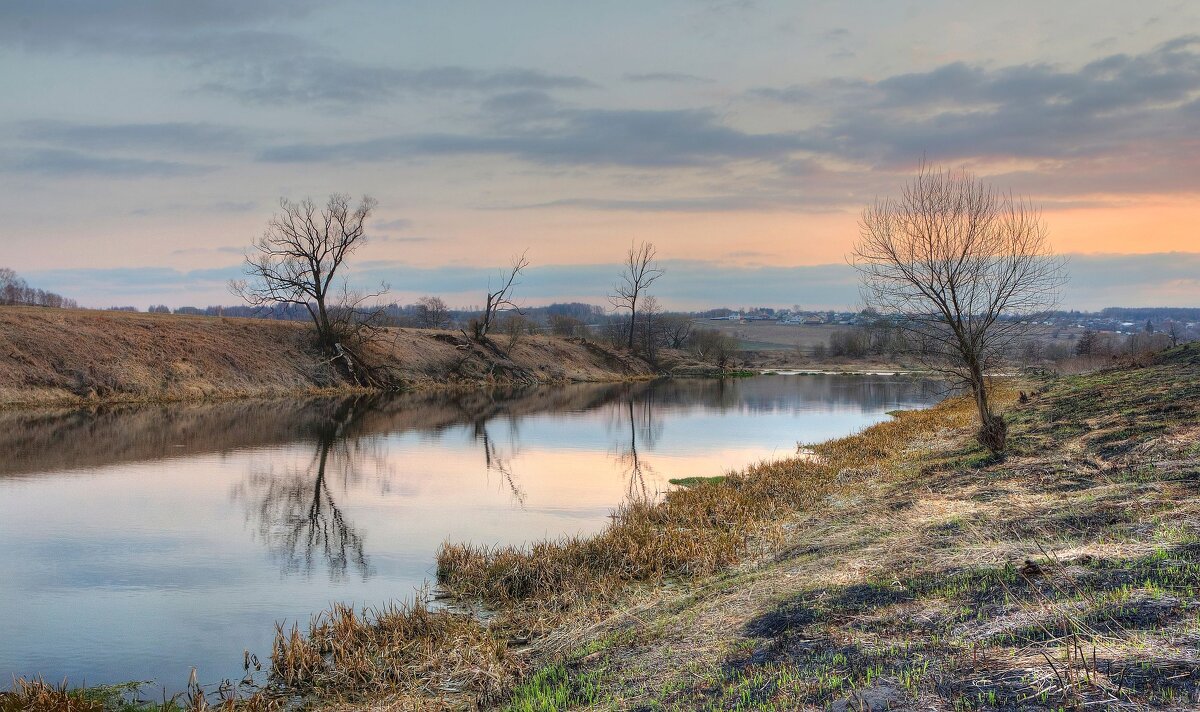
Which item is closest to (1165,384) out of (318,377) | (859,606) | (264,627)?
(859,606)

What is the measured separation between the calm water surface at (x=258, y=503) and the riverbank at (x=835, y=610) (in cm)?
137

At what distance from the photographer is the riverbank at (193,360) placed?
126 feet

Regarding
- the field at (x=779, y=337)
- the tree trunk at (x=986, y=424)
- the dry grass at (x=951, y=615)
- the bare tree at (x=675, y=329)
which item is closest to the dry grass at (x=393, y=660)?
the dry grass at (x=951, y=615)

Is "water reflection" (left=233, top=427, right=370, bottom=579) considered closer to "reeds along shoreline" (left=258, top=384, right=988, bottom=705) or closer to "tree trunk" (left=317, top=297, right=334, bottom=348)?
"reeds along shoreline" (left=258, top=384, right=988, bottom=705)

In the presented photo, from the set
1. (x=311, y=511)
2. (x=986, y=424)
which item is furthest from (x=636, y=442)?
(x=311, y=511)

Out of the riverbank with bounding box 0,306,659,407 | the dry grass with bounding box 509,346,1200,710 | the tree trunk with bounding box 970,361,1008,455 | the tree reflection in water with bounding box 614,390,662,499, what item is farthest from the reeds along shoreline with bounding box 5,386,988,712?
the riverbank with bounding box 0,306,659,407

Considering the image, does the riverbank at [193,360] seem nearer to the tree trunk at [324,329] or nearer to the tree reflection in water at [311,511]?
the tree trunk at [324,329]

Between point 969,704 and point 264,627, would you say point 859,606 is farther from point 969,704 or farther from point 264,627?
point 264,627

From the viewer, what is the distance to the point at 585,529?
16.0 m

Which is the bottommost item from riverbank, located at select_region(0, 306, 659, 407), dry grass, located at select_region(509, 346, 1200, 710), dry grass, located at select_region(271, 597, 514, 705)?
dry grass, located at select_region(271, 597, 514, 705)

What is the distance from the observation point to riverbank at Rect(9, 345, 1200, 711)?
20.3ft

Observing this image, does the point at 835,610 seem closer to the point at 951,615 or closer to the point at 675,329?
the point at 951,615

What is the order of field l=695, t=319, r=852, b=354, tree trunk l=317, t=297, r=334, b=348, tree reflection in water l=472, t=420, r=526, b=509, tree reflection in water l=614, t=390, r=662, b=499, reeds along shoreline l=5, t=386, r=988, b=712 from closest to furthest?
reeds along shoreline l=5, t=386, r=988, b=712, tree reflection in water l=472, t=420, r=526, b=509, tree reflection in water l=614, t=390, r=662, b=499, tree trunk l=317, t=297, r=334, b=348, field l=695, t=319, r=852, b=354

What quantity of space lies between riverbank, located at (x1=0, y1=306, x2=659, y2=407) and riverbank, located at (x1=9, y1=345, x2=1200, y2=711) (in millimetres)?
33916
